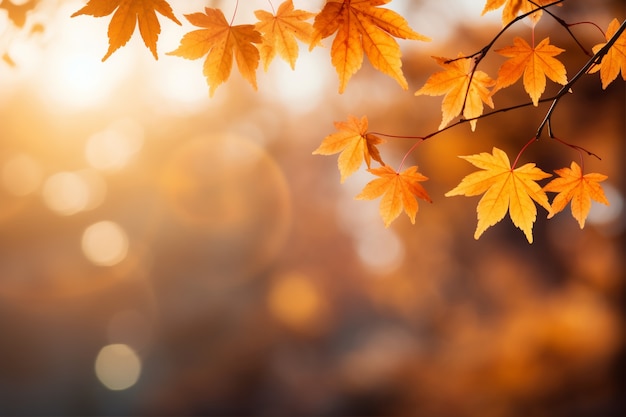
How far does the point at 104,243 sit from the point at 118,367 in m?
2.76

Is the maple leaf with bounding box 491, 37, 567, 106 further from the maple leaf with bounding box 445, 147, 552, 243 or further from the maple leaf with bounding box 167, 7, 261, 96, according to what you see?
the maple leaf with bounding box 167, 7, 261, 96

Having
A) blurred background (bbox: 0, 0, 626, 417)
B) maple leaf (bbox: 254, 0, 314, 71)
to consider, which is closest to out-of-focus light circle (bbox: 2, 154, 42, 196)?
blurred background (bbox: 0, 0, 626, 417)

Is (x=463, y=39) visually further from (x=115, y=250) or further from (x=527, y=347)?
(x=115, y=250)

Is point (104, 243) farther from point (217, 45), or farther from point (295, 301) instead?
point (217, 45)

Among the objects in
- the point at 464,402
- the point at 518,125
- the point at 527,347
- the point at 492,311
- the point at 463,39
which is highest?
the point at 463,39

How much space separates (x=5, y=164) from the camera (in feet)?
35.1

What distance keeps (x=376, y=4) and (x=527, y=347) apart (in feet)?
22.5

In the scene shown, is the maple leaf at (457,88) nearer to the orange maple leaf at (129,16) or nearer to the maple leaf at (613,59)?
the maple leaf at (613,59)

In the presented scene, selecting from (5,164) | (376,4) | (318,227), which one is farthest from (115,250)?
(376,4)

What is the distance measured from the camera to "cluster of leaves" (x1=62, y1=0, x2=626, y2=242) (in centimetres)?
117

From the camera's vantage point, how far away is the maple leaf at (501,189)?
1386 millimetres

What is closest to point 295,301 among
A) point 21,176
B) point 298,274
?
point 298,274

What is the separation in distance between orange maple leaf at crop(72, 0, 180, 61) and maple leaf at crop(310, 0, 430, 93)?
0.36 metres

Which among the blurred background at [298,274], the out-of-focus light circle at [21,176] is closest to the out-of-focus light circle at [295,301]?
the blurred background at [298,274]
